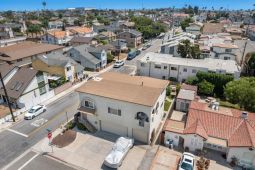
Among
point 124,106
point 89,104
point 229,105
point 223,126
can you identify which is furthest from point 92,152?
point 229,105

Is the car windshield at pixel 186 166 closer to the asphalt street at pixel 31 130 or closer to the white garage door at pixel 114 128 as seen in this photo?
the white garage door at pixel 114 128

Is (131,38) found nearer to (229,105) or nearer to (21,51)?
(21,51)

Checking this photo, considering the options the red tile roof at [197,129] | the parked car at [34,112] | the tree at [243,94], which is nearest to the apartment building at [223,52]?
the tree at [243,94]

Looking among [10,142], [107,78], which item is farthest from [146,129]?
[10,142]

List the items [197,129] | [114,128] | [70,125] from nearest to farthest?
[197,129]
[114,128]
[70,125]

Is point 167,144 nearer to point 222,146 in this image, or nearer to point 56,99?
point 222,146
